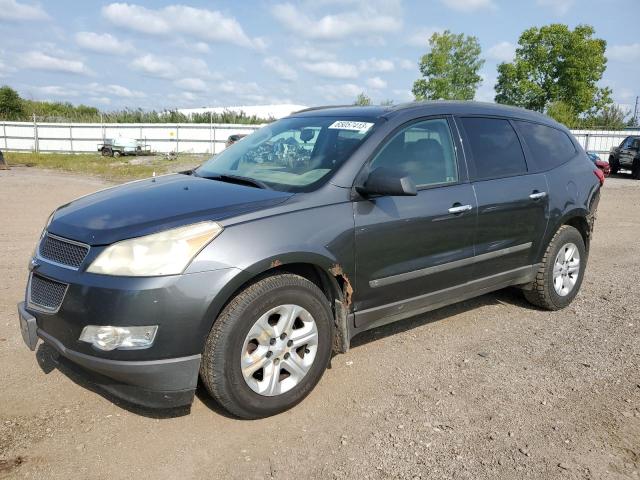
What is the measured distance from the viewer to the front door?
3.47m

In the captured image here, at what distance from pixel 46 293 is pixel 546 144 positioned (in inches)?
165

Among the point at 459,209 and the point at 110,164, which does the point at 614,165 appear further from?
the point at 110,164

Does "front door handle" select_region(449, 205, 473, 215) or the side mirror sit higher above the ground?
the side mirror

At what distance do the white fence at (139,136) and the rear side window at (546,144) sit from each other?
87.7 feet

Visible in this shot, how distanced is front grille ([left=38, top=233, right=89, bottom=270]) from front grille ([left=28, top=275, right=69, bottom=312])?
0.39ft

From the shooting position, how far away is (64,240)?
2.99 m

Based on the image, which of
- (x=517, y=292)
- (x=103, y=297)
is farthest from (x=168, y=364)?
(x=517, y=292)

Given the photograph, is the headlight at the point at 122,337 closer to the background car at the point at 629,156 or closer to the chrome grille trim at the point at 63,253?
the chrome grille trim at the point at 63,253

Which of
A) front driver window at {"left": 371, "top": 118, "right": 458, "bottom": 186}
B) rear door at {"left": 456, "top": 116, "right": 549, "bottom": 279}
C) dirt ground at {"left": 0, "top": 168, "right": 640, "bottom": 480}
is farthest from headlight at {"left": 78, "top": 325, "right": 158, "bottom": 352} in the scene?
rear door at {"left": 456, "top": 116, "right": 549, "bottom": 279}

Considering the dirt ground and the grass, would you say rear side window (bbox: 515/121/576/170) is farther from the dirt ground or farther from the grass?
the grass

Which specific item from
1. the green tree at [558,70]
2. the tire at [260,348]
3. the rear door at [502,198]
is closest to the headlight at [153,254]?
the tire at [260,348]

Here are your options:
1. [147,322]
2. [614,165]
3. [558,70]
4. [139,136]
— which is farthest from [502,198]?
[558,70]

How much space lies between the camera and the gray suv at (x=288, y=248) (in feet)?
8.96

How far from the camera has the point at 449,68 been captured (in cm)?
4322
